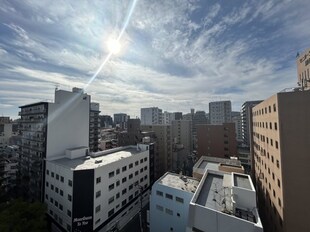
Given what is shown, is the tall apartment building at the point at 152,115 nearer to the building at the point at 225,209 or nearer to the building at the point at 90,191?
the building at the point at 90,191

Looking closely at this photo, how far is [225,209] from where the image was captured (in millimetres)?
16938

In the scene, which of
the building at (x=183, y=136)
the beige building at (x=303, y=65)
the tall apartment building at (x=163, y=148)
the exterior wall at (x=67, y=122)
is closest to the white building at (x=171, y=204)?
the exterior wall at (x=67, y=122)

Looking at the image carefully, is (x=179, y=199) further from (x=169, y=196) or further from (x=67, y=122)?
(x=67, y=122)

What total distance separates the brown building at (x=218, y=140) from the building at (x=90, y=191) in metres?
27.9

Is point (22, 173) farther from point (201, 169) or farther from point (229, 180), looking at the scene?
point (229, 180)

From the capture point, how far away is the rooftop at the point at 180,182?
2564 cm

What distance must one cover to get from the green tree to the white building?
51.7 ft

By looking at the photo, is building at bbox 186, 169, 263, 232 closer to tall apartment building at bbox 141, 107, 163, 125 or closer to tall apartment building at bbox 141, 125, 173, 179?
tall apartment building at bbox 141, 125, 173, 179

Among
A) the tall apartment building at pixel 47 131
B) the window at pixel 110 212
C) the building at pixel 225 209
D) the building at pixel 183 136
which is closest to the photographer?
the building at pixel 225 209

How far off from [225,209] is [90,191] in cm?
1977

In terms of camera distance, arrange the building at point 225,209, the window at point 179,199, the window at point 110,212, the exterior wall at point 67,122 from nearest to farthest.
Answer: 1. the building at point 225,209
2. the window at point 179,199
3. the window at point 110,212
4. the exterior wall at point 67,122

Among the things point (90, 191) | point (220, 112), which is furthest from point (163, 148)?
point (220, 112)

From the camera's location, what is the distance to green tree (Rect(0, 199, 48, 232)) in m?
18.1

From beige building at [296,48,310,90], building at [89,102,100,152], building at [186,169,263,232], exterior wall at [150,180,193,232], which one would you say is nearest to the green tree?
exterior wall at [150,180,193,232]
